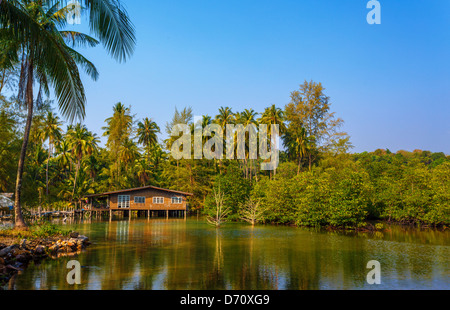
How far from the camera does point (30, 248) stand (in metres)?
13.5

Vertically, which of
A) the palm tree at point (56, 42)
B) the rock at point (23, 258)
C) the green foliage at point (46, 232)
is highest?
the palm tree at point (56, 42)

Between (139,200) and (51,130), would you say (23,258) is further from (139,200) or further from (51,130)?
(51,130)

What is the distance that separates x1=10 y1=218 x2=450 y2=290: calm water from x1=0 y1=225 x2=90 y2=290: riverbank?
51cm

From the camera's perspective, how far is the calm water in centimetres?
950

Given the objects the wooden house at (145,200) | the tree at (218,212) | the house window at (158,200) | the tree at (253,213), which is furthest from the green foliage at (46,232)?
the house window at (158,200)

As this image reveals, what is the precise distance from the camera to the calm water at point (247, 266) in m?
9.50

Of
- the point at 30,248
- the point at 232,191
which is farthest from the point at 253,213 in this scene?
the point at 30,248

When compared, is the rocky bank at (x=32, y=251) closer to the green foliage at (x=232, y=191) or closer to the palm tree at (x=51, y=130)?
the green foliage at (x=232, y=191)

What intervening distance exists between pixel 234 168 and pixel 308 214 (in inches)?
536

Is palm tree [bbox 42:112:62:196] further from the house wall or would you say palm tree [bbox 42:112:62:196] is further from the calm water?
the calm water

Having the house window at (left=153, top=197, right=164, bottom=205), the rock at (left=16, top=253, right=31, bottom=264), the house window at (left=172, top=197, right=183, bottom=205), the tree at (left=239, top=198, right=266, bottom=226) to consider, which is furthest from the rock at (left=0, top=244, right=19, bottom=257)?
the house window at (left=172, top=197, right=183, bottom=205)

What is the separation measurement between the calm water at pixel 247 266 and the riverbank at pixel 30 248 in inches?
19.9

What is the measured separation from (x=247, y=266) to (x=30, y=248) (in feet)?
28.6

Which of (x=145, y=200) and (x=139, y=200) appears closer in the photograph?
(x=139, y=200)
